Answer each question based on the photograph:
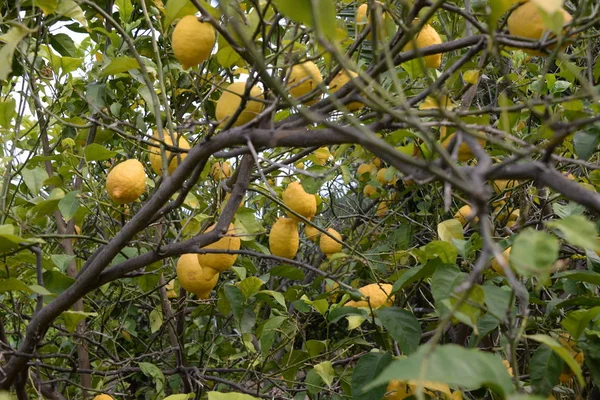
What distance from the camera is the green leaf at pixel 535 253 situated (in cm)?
42

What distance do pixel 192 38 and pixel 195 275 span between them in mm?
560

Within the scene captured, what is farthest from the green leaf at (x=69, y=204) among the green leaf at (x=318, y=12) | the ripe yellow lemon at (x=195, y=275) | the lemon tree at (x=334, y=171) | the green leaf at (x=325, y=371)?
the green leaf at (x=318, y=12)

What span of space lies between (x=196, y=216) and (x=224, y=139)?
59cm

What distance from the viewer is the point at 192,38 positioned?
91cm

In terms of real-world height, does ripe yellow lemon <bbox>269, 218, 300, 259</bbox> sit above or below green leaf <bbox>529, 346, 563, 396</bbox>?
above

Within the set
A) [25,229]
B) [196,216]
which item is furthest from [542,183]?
[25,229]

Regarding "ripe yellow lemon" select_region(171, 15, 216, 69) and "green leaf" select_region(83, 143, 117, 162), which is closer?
"ripe yellow lemon" select_region(171, 15, 216, 69)

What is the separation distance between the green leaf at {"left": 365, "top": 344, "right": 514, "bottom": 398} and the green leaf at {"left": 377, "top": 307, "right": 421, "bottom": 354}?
562 mm

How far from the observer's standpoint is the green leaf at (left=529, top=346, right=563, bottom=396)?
906 mm

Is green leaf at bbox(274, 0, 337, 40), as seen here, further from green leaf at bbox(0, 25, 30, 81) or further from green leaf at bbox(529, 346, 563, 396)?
green leaf at bbox(529, 346, 563, 396)

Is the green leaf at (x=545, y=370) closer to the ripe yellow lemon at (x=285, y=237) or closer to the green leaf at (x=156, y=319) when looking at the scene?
the ripe yellow lemon at (x=285, y=237)

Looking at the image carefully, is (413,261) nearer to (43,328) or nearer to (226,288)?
(226,288)

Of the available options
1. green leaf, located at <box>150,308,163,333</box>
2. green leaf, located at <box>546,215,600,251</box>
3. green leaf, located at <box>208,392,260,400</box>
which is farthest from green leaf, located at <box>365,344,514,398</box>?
green leaf, located at <box>150,308,163,333</box>

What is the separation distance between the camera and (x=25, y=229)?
127cm
